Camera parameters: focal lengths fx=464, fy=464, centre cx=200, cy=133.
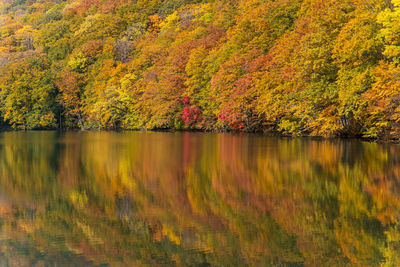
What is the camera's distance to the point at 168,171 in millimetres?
12031

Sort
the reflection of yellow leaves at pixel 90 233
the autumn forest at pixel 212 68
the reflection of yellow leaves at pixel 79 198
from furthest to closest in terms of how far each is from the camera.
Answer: the autumn forest at pixel 212 68 < the reflection of yellow leaves at pixel 79 198 < the reflection of yellow leaves at pixel 90 233

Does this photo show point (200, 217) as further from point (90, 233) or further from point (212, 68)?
point (212, 68)

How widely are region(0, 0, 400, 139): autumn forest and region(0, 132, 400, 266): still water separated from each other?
488 inches

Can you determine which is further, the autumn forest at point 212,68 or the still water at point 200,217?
the autumn forest at point 212,68

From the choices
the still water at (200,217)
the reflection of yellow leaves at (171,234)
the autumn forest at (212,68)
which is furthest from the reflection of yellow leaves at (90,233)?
the autumn forest at (212,68)

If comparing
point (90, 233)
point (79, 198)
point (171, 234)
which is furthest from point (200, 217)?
point (79, 198)

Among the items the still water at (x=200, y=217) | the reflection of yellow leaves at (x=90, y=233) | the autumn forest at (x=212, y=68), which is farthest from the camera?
the autumn forest at (x=212, y=68)

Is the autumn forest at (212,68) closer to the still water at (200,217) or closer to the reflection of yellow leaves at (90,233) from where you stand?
the still water at (200,217)

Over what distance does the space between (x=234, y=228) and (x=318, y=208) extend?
6.48 ft

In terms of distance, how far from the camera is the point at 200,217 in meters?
6.62

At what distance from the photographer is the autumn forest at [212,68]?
77.0 feet

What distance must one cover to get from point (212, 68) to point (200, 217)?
35.8 meters

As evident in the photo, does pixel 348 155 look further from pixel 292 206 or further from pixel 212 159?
pixel 292 206

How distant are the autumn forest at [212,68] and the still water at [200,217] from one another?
12.4 m
